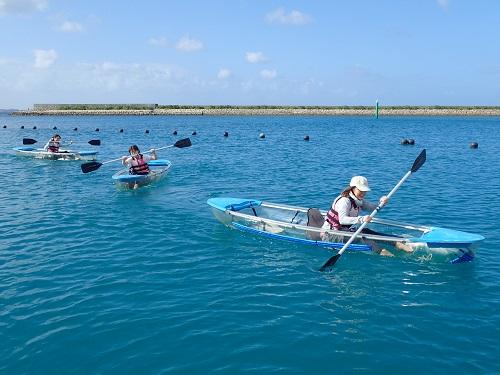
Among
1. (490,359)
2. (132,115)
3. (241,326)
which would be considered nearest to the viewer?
(490,359)

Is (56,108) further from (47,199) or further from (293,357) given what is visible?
(293,357)

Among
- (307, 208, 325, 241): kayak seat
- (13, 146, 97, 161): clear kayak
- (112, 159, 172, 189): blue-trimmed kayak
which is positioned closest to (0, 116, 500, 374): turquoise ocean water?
(307, 208, 325, 241): kayak seat

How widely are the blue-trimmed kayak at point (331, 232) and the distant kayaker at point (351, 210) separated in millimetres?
100

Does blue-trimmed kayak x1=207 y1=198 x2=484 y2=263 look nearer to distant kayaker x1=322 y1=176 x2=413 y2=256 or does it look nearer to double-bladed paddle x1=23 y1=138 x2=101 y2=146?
distant kayaker x1=322 y1=176 x2=413 y2=256

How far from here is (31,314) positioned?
890 cm

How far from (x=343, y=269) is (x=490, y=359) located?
13.8 ft

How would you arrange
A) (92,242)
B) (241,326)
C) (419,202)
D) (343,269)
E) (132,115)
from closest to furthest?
(241,326) → (343,269) → (92,242) → (419,202) → (132,115)

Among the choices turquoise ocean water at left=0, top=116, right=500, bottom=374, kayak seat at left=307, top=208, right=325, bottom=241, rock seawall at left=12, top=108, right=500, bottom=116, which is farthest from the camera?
rock seawall at left=12, top=108, right=500, bottom=116

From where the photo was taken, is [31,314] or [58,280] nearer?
[31,314]

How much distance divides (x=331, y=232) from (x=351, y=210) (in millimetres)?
Answer: 788

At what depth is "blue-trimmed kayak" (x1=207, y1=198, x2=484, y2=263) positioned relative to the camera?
11164mm

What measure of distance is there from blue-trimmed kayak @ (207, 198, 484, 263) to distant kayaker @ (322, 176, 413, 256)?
0.10 metres

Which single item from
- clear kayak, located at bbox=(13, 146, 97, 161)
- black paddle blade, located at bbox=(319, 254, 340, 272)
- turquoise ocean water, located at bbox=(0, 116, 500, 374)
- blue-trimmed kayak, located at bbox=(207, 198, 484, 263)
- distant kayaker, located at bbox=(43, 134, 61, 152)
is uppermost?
distant kayaker, located at bbox=(43, 134, 61, 152)

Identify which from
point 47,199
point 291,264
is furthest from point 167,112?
point 291,264
